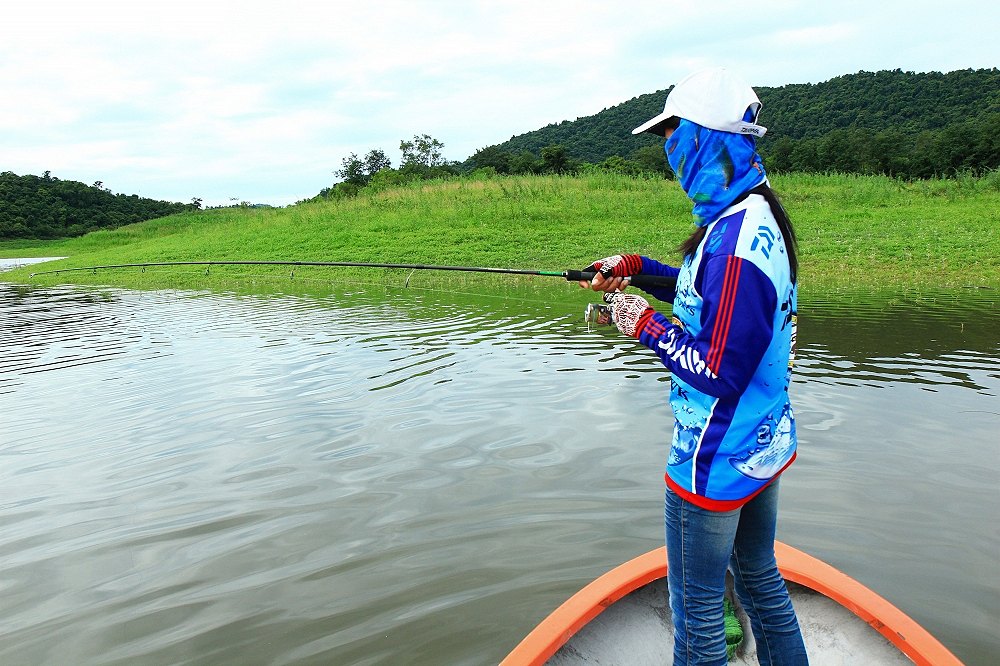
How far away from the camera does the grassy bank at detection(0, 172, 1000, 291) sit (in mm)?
17125

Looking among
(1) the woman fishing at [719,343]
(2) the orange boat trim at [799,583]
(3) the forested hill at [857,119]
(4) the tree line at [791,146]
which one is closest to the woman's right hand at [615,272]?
(1) the woman fishing at [719,343]

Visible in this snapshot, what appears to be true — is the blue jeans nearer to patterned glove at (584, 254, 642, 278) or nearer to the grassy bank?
patterned glove at (584, 254, 642, 278)

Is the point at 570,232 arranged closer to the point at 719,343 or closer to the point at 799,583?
the point at 799,583

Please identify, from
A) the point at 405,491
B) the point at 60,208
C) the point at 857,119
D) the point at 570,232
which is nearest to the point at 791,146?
the point at 857,119

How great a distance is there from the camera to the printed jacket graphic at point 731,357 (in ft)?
5.91

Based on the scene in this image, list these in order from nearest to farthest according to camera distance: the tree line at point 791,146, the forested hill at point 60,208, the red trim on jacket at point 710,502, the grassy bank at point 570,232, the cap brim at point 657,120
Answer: the red trim on jacket at point 710,502 → the cap brim at point 657,120 → the grassy bank at point 570,232 → the tree line at point 791,146 → the forested hill at point 60,208

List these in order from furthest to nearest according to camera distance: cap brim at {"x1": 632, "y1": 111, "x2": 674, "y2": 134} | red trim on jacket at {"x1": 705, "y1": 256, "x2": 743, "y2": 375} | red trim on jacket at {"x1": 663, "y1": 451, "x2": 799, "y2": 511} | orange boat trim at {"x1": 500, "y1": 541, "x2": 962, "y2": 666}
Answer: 1. orange boat trim at {"x1": 500, "y1": 541, "x2": 962, "y2": 666}
2. cap brim at {"x1": 632, "y1": 111, "x2": 674, "y2": 134}
3. red trim on jacket at {"x1": 663, "y1": 451, "x2": 799, "y2": 511}
4. red trim on jacket at {"x1": 705, "y1": 256, "x2": 743, "y2": 375}

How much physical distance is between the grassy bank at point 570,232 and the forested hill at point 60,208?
43.1 meters

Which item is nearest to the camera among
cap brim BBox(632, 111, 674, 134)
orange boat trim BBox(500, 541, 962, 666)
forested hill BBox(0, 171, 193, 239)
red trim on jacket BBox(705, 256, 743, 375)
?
red trim on jacket BBox(705, 256, 743, 375)

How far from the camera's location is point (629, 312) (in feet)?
7.06

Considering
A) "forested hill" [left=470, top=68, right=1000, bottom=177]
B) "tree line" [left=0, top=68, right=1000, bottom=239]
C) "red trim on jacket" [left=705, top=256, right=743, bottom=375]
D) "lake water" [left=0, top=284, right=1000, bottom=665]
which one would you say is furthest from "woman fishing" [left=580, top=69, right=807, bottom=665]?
"forested hill" [left=470, top=68, right=1000, bottom=177]

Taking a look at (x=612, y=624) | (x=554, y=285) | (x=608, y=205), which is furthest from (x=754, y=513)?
(x=608, y=205)

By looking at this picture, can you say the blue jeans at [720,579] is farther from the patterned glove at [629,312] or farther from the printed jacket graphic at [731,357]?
the patterned glove at [629,312]

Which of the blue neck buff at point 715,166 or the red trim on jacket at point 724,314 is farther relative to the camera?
the blue neck buff at point 715,166
